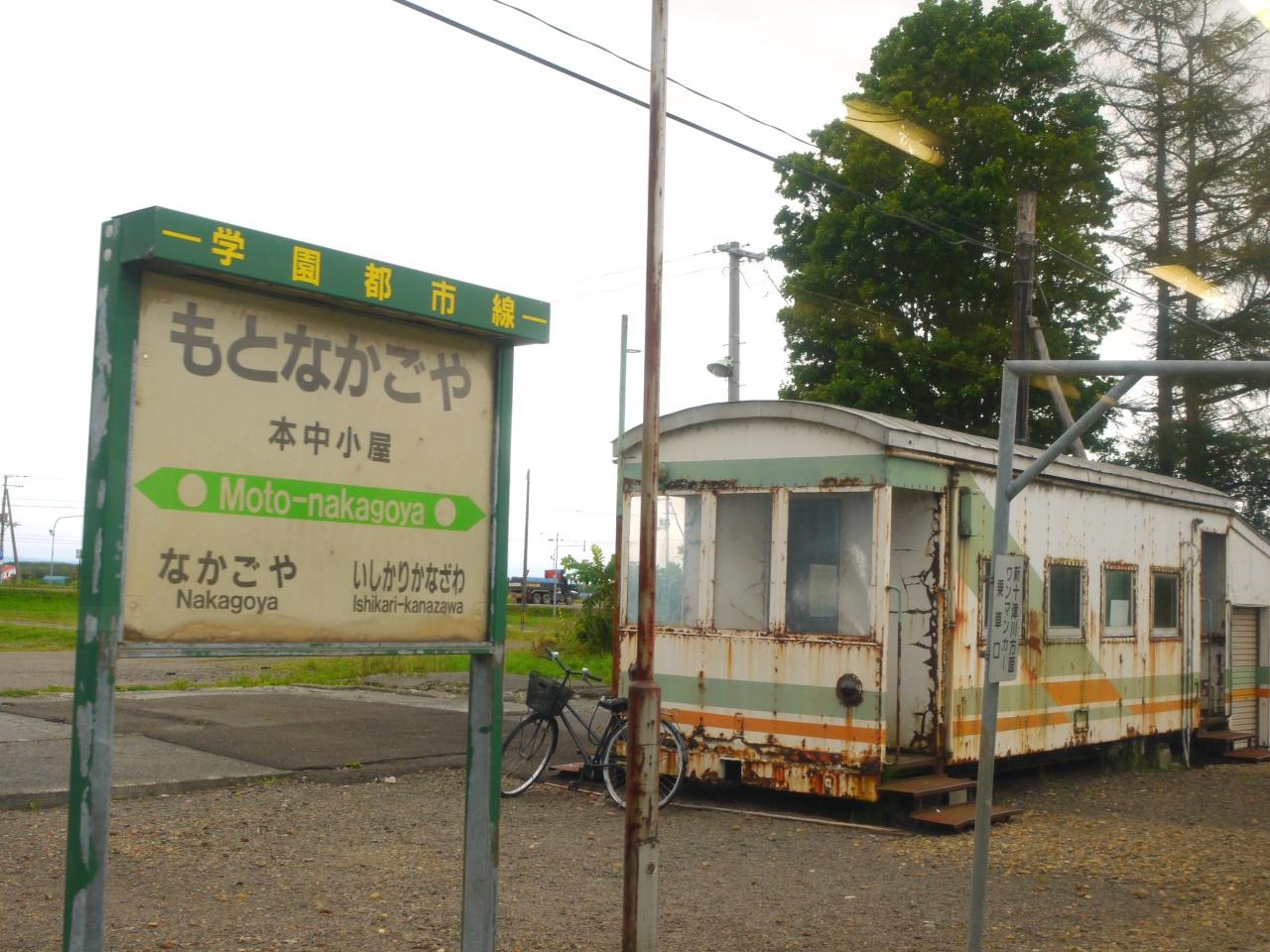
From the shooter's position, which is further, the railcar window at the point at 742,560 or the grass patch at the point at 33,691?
the grass patch at the point at 33,691

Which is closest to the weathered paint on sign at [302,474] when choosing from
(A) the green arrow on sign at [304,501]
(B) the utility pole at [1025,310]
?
(A) the green arrow on sign at [304,501]

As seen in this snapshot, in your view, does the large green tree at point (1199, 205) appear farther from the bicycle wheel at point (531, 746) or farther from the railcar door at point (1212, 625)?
the bicycle wheel at point (531, 746)

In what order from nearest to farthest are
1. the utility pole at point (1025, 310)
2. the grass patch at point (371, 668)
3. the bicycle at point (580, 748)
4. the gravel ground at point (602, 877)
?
the gravel ground at point (602, 877) < the bicycle at point (580, 748) < the utility pole at point (1025, 310) < the grass patch at point (371, 668)

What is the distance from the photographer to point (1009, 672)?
646cm

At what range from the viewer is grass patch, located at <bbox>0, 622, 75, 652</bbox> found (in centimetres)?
2911

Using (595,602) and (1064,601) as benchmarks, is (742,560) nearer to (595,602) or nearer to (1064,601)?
(1064,601)

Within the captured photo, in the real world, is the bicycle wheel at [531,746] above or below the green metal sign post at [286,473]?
below

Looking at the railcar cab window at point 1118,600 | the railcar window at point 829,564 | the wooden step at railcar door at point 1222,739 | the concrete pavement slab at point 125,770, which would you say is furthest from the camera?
the wooden step at railcar door at point 1222,739

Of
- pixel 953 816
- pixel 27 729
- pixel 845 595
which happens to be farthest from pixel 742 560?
pixel 27 729

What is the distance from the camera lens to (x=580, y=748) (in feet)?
36.3

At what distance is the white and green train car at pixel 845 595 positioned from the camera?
10.1 m

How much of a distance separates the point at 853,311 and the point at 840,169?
11.1 feet

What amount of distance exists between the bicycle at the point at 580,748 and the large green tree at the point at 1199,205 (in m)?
19.3

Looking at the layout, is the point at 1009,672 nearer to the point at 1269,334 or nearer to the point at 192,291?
the point at 192,291
